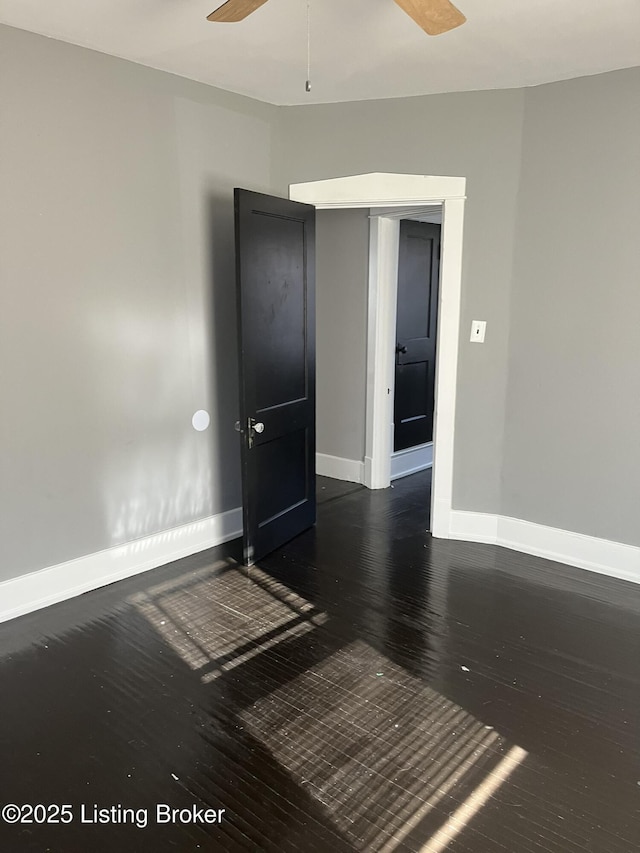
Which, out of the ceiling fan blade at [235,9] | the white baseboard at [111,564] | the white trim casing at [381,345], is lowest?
the white baseboard at [111,564]

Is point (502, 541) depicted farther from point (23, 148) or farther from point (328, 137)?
point (23, 148)

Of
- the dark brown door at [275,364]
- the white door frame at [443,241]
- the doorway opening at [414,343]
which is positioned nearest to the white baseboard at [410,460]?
the doorway opening at [414,343]

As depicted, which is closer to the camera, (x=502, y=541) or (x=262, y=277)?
(x=262, y=277)

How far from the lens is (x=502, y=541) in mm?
3816

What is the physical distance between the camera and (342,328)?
497cm

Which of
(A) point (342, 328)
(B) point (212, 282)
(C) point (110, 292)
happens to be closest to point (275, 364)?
(B) point (212, 282)

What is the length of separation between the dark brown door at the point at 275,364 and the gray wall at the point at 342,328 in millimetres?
1067

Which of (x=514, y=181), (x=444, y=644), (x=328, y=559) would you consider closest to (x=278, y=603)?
(x=328, y=559)

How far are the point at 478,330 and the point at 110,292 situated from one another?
2070 mm

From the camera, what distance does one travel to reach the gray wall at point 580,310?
3188 millimetres

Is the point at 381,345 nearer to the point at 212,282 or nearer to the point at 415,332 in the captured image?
the point at 415,332

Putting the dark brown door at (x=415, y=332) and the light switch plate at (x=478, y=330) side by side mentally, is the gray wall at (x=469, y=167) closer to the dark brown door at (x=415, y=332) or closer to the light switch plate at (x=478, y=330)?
the light switch plate at (x=478, y=330)

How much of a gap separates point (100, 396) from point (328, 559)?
1537 millimetres

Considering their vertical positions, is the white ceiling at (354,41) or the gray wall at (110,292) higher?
the white ceiling at (354,41)
